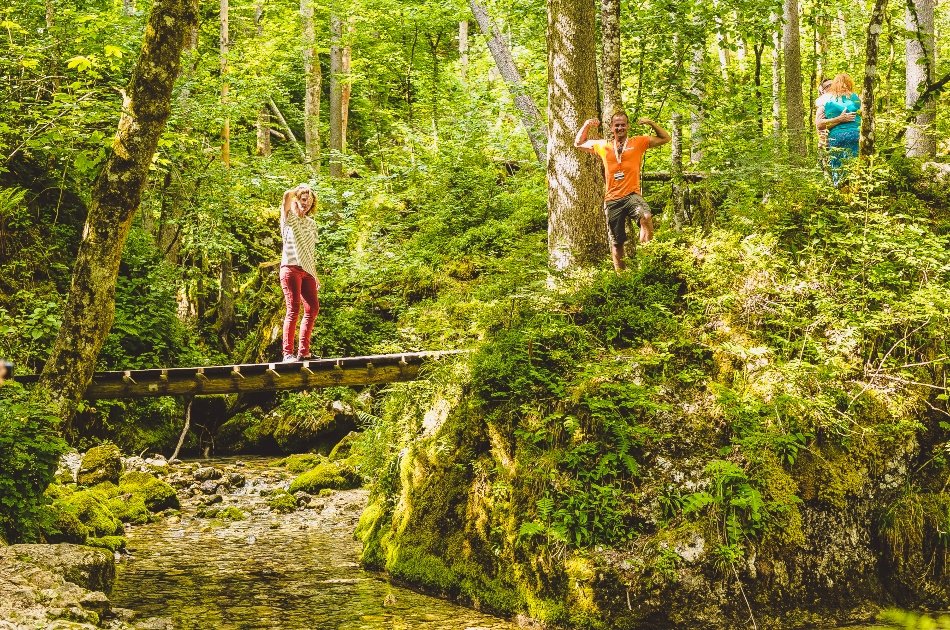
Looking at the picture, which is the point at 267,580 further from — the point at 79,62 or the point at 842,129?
the point at 842,129

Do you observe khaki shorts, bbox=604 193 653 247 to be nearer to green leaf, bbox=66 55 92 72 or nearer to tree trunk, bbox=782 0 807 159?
tree trunk, bbox=782 0 807 159

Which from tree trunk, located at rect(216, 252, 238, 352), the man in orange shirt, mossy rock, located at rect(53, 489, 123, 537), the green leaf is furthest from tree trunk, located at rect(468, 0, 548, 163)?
tree trunk, located at rect(216, 252, 238, 352)

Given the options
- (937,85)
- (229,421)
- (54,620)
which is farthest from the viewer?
(229,421)

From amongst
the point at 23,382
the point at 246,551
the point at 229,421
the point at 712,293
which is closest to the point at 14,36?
the point at 23,382

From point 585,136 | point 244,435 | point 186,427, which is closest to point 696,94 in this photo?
point 585,136

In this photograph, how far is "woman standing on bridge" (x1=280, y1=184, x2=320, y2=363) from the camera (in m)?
9.05

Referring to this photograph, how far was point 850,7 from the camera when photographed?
1948cm

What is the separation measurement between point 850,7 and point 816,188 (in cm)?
1396

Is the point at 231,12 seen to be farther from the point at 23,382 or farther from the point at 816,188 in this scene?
the point at 816,188

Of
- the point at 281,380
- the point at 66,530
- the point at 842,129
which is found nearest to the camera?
the point at 66,530

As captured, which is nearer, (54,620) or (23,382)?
(54,620)

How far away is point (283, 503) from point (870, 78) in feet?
32.0

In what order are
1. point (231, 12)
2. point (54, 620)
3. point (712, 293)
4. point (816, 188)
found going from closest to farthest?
point (54, 620)
point (712, 293)
point (816, 188)
point (231, 12)

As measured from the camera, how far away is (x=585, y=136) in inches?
352
